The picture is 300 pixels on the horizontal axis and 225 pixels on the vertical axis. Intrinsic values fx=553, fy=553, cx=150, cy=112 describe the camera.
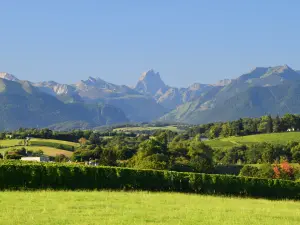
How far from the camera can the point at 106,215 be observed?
1123 inches

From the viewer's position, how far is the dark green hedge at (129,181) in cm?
4741

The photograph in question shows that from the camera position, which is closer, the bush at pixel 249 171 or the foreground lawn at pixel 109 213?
the foreground lawn at pixel 109 213

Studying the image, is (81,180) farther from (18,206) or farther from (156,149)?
(156,149)

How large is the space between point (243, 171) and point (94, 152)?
142 ft

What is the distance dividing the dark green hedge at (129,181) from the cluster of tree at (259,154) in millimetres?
103720

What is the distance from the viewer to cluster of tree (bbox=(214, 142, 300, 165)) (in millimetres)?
166500

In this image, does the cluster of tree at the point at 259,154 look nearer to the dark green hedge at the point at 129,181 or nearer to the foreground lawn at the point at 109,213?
the dark green hedge at the point at 129,181

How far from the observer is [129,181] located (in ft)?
178

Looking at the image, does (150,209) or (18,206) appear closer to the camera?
(18,206)

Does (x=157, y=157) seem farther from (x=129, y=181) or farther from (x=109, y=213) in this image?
(x=109, y=213)

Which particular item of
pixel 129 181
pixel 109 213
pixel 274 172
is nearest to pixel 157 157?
pixel 274 172

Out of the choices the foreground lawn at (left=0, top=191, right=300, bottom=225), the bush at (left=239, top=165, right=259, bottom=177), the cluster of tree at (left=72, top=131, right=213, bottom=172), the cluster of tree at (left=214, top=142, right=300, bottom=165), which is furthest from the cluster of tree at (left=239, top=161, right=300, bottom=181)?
the foreground lawn at (left=0, top=191, right=300, bottom=225)

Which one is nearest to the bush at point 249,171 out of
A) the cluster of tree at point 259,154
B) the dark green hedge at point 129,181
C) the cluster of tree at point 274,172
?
the cluster of tree at point 274,172

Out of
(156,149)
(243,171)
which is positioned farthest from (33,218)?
(243,171)
